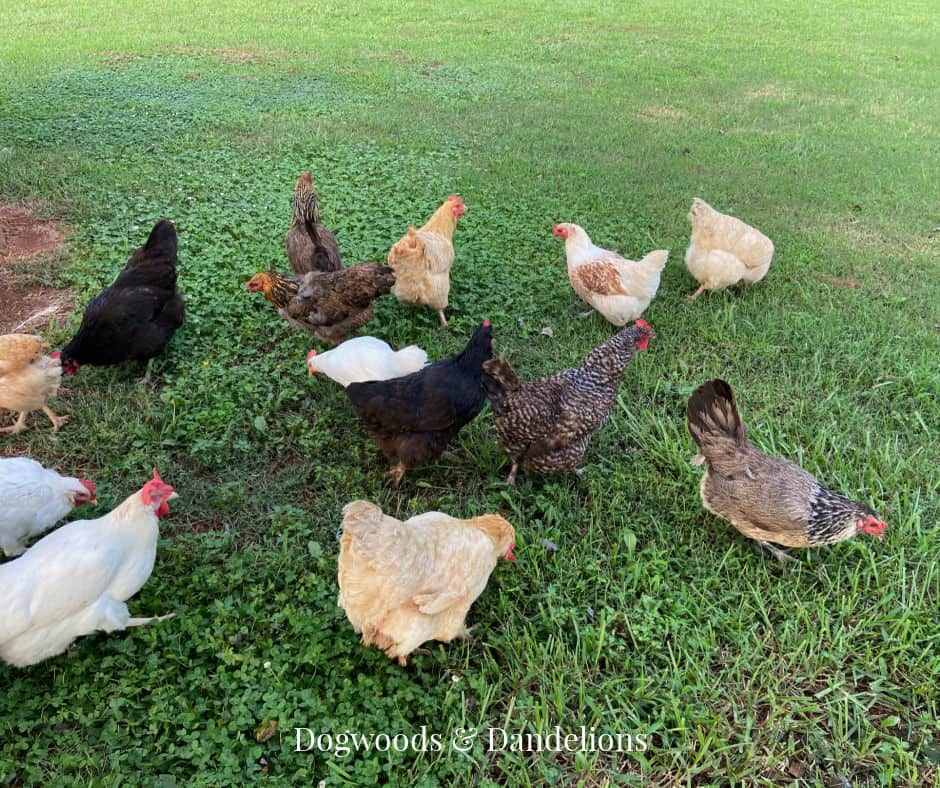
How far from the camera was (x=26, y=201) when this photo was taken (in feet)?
22.3

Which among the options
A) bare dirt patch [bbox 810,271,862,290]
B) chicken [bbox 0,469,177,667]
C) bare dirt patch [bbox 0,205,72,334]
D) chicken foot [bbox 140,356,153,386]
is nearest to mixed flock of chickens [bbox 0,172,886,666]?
chicken [bbox 0,469,177,667]

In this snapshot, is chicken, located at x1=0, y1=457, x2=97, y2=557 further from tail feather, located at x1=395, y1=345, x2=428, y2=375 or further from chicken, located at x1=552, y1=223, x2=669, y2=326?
chicken, located at x1=552, y1=223, x2=669, y2=326

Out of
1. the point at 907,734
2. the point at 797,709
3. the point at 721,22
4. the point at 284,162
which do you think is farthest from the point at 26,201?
the point at 721,22

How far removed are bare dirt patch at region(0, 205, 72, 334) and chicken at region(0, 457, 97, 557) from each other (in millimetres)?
2252

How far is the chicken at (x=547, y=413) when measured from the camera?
3801mm

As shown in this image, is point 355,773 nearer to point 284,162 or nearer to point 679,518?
point 679,518

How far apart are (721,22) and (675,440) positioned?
15.2 metres

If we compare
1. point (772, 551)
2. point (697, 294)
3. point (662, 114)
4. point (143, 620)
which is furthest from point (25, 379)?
point (662, 114)

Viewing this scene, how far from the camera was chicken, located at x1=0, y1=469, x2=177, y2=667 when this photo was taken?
273cm

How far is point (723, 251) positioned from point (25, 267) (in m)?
6.07

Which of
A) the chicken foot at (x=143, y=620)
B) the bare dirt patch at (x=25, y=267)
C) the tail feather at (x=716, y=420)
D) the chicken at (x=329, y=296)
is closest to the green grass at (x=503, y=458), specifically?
the chicken foot at (x=143, y=620)

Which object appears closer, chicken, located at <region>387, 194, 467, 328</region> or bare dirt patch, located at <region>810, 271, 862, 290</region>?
chicken, located at <region>387, 194, 467, 328</region>

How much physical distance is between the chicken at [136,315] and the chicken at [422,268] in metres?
1.65

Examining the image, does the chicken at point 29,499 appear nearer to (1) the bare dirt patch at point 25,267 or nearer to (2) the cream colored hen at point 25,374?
(2) the cream colored hen at point 25,374
